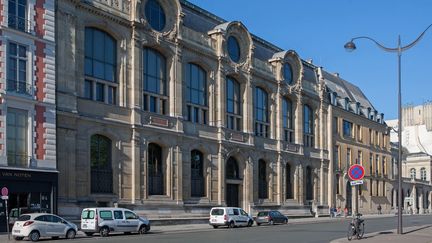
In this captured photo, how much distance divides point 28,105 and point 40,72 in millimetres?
2156

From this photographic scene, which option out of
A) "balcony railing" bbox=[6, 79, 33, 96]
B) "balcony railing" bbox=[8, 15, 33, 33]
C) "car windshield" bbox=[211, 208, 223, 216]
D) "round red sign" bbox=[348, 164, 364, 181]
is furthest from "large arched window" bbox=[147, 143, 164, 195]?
"round red sign" bbox=[348, 164, 364, 181]

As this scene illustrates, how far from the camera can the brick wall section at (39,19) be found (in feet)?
121

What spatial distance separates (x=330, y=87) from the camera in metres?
80.2

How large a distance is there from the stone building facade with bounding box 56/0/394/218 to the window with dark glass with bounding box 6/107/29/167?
2.86 metres

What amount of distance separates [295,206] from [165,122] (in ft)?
74.9

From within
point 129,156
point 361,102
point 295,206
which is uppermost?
point 361,102

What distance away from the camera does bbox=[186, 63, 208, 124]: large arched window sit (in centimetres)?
5142

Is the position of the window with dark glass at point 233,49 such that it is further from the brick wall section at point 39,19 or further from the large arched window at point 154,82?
the brick wall section at point 39,19

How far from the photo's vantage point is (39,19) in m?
37.1

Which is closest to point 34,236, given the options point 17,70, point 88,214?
point 88,214

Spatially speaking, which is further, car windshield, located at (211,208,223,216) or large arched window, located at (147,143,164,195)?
large arched window, located at (147,143,164,195)

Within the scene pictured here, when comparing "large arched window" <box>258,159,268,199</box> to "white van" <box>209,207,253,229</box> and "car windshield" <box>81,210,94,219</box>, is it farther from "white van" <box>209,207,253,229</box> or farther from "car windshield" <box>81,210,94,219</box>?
"car windshield" <box>81,210,94,219</box>

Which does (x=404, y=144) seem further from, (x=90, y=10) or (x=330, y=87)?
(x=90, y=10)

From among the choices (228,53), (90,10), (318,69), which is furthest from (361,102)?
(90,10)
